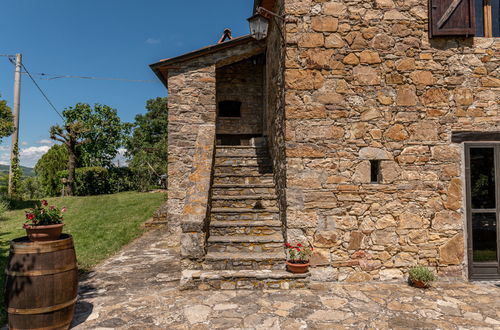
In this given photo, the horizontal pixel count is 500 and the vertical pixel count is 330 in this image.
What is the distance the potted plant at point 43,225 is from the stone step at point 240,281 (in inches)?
69.0

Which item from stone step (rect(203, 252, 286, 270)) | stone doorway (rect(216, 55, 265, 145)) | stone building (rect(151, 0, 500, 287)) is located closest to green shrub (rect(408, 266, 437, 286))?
stone building (rect(151, 0, 500, 287))

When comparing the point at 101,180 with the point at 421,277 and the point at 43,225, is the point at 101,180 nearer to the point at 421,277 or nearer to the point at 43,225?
the point at 43,225

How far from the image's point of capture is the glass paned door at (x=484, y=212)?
15.1 feet

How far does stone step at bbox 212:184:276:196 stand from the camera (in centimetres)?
590

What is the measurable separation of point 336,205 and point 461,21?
348 centimetres

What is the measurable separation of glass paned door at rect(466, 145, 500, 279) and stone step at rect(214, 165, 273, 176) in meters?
3.57

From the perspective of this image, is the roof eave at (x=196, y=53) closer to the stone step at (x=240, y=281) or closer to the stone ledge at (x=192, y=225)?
the stone ledge at (x=192, y=225)

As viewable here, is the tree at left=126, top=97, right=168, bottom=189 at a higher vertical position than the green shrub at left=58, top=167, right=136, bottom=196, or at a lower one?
higher

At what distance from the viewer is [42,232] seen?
3.17 metres

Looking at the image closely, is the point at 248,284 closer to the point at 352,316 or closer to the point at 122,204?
the point at 352,316

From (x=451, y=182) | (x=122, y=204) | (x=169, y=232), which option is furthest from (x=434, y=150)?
(x=122, y=204)

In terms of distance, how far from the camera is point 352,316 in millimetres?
3422

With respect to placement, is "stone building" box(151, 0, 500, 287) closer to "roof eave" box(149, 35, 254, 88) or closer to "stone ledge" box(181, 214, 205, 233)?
"stone ledge" box(181, 214, 205, 233)

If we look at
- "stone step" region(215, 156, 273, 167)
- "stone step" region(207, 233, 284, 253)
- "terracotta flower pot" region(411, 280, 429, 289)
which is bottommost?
"terracotta flower pot" region(411, 280, 429, 289)
